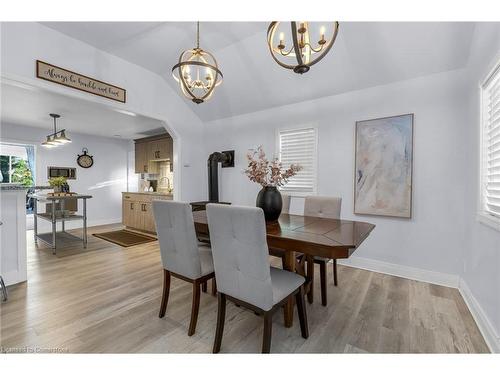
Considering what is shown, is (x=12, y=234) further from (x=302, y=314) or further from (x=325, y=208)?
(x=325, y=208)

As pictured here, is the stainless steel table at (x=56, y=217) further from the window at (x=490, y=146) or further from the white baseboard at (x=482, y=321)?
the window at (x=490, y=146)

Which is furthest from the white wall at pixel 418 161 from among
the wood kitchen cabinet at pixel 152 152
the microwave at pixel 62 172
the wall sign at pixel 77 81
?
the microwave at pixel 62 172

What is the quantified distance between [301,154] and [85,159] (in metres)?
5.70

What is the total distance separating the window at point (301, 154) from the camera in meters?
3.55

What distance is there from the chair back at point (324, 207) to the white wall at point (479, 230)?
1.20 metres

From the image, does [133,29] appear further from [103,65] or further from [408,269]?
[408,269]

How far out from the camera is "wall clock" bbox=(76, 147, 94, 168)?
19.4 feet

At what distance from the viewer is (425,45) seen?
241 cm

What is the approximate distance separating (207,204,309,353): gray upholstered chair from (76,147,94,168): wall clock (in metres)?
6.11

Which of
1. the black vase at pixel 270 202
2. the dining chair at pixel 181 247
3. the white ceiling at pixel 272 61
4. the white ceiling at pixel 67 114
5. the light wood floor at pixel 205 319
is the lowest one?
the light wood floor at pixel 205 319

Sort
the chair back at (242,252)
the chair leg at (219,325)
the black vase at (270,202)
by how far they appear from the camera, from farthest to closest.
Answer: the black vase at (270,202), the chair leg at (219,325), the chair back at (242,252)

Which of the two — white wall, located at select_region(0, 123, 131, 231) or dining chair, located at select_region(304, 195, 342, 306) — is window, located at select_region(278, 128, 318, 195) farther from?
white wall, located at select_region(0, 123, 131, 231)

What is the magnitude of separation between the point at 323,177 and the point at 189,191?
8.51ft
